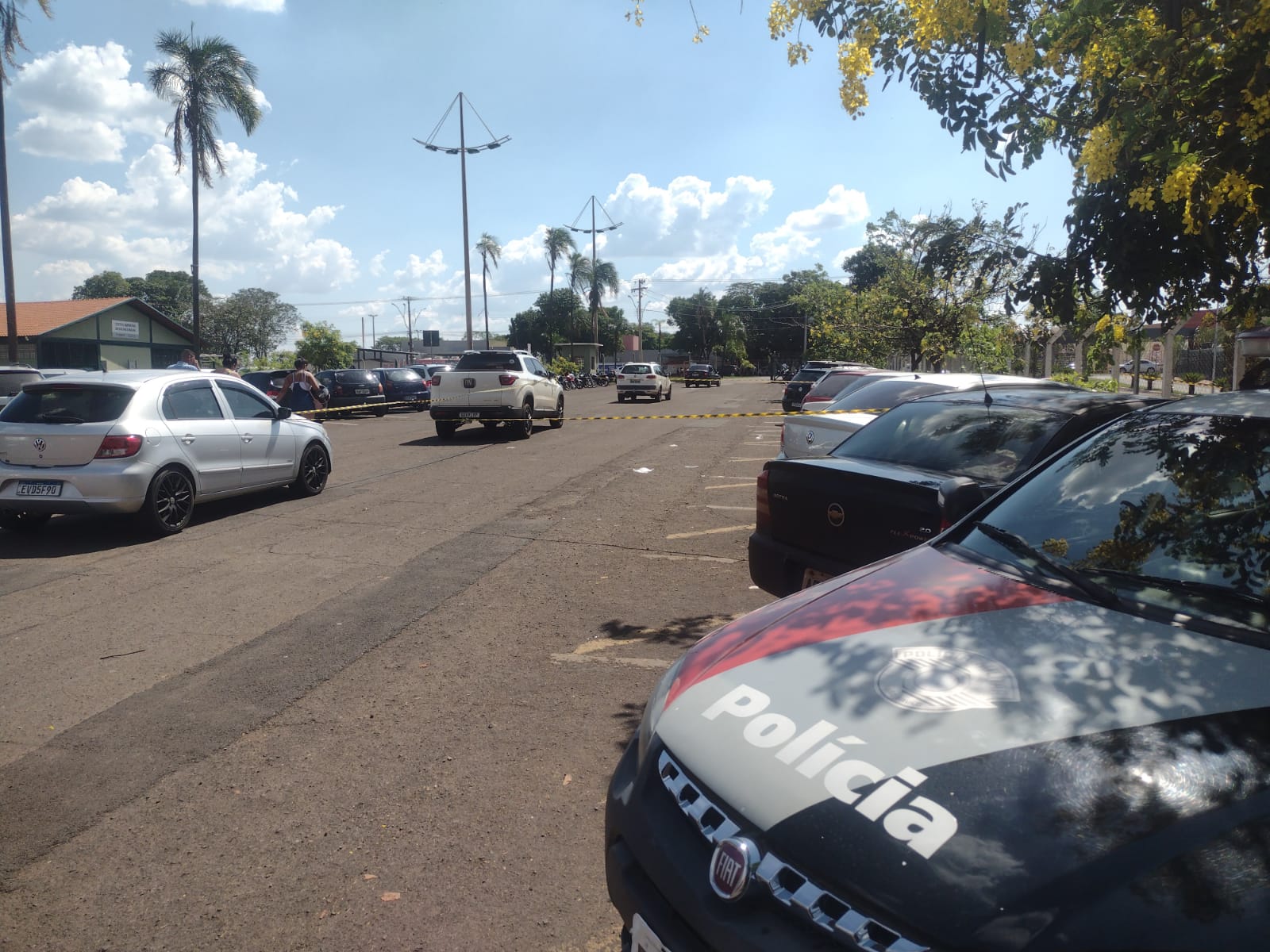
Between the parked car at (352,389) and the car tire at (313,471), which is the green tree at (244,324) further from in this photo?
the car tire at (313,471)

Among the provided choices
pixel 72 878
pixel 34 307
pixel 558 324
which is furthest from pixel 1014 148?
pixel 558 324

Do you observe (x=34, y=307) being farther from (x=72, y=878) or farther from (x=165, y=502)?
(x=72, y=878)

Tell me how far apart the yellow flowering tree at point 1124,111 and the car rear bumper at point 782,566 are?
2.74m

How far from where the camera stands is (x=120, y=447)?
26.5 ft

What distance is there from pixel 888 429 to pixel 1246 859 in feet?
14.9

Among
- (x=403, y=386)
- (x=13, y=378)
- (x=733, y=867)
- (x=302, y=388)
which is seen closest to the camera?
(x=733, y=867)

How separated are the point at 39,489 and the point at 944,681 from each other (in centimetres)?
849

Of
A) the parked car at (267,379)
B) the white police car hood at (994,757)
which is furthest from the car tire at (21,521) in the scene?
the parked car at (267,379)

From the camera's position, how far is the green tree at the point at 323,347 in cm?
5859

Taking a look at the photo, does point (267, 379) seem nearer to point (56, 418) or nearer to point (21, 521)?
point (21, 521)

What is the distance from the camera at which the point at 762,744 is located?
2.02 metres

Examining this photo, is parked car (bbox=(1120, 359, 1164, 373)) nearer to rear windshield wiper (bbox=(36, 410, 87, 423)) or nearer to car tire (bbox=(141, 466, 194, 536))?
car tire (bbox=(141, 466, 194, 536))

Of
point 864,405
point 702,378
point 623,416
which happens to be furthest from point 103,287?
point 864,405

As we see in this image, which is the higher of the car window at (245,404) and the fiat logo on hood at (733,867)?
the car window at (245,404)
